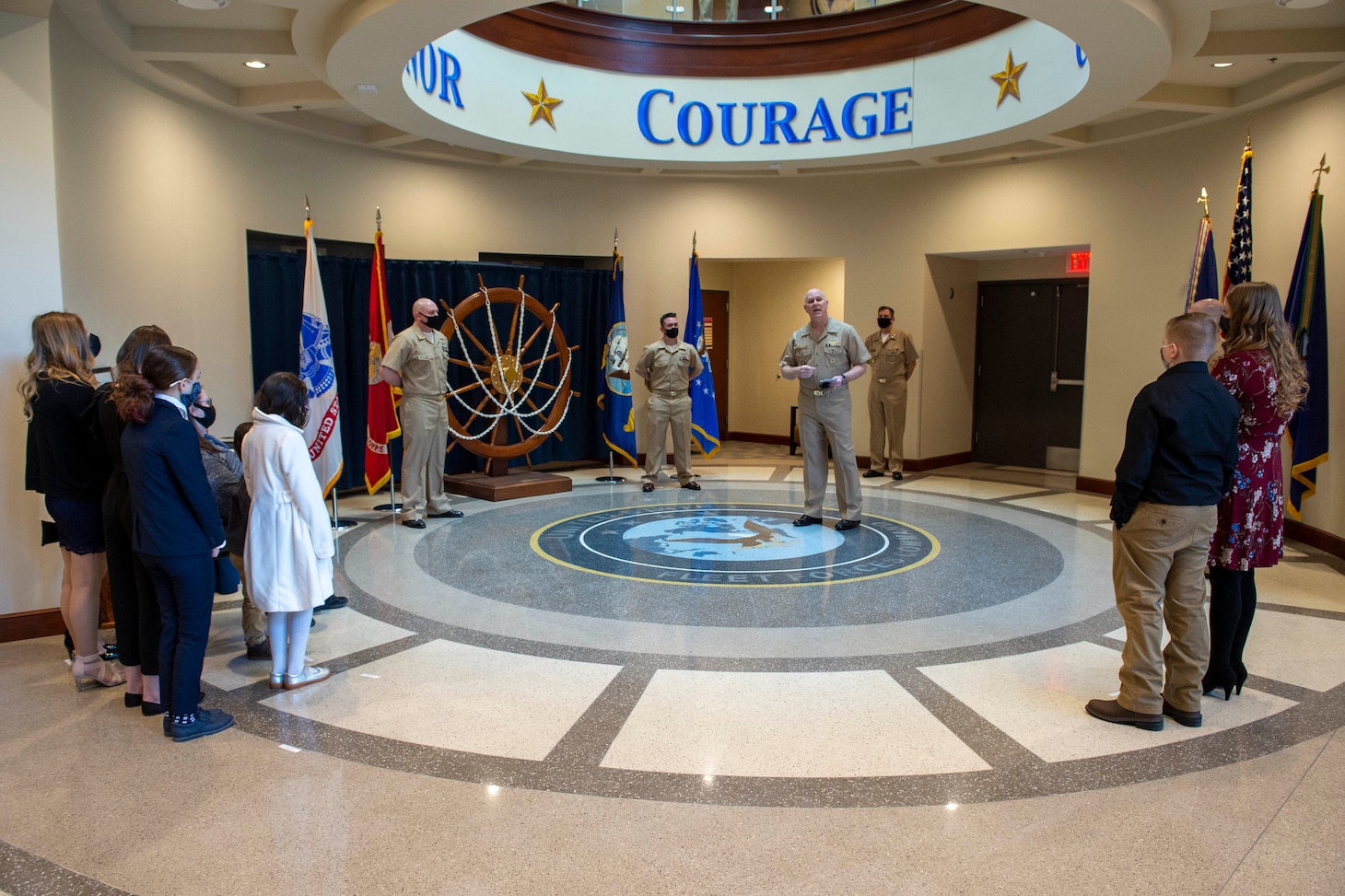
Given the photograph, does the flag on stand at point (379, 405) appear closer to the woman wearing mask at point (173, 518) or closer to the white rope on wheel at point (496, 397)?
the white rope on wheel at point (496, 397)

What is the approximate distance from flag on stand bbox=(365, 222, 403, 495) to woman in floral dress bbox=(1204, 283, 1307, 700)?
217 inches

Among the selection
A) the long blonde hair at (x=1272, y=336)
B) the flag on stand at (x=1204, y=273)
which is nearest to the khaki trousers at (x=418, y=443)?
the long blonde hair at (x=1272, y=336)

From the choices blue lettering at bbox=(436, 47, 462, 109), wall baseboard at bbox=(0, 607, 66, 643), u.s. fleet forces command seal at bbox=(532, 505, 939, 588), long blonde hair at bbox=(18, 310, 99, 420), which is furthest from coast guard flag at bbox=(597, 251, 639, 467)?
long blonde hair at bbox=(18, 310, 99, 420)

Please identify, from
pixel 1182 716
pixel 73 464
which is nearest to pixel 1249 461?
pixel 1182 716

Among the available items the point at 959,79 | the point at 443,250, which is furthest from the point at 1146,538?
the point at 443,250

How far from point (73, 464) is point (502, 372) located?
14.7ft

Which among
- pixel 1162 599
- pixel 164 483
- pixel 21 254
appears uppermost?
pixel 21 254

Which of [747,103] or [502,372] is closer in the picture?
[502,372]

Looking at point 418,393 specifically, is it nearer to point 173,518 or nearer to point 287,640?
point 287,640

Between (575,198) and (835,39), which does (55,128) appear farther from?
(835,39)

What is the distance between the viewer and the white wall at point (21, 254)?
4016mm

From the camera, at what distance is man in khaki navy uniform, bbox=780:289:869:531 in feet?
20.6

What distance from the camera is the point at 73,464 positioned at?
3463 millimetres

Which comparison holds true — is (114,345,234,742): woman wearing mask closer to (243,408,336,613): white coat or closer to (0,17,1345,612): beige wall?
(243,408,336,613): white coat
